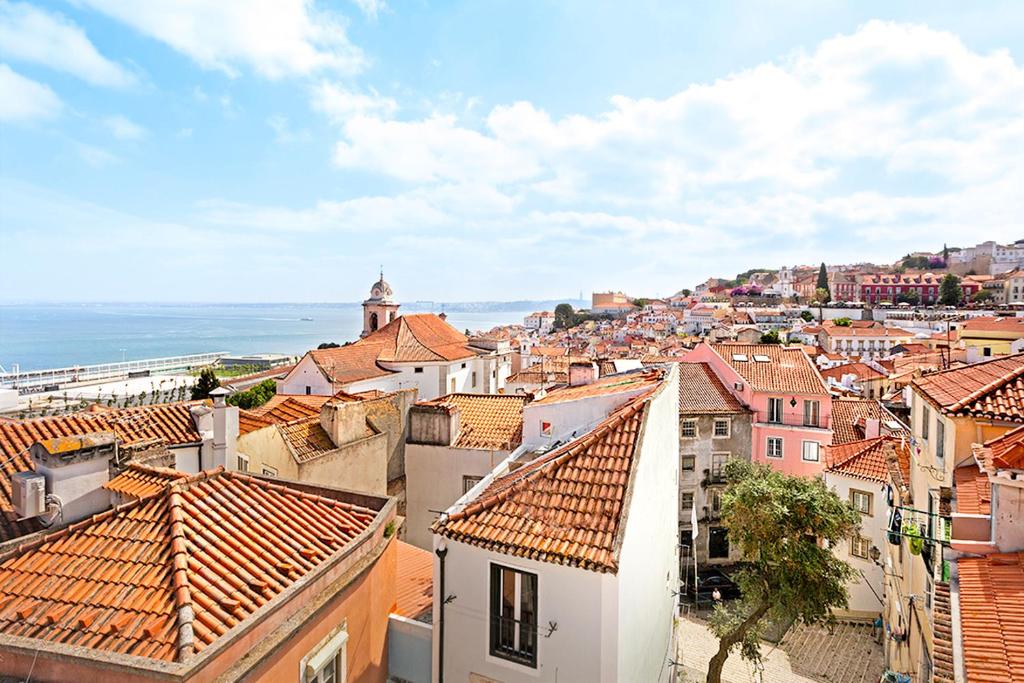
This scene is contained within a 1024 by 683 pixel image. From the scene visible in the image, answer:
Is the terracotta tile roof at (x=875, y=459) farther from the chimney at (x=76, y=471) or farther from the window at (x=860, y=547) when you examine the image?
the chimney at (x=76, y=471)

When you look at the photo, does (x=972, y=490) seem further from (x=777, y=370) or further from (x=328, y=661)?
(x=777, y=370)

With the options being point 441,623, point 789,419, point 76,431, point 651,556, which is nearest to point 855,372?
point 789,419

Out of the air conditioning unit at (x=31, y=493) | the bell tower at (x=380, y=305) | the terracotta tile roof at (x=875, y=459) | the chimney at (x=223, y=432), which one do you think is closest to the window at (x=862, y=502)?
the terracotta tile roof at (x=875, y=459)

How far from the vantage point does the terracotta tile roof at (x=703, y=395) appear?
24.2 metres

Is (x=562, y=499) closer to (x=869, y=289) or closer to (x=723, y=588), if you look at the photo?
(x=723, y=588)

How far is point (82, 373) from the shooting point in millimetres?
53844

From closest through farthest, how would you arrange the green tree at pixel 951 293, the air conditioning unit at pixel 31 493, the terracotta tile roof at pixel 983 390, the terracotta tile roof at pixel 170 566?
the terracotta tile roof at pixel 170 566 < the air conditioning unit at pixel 31 493 < the terracotta tile roof at pixel 983 390 < the green tree at pixel 951 293

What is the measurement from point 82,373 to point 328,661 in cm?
6271

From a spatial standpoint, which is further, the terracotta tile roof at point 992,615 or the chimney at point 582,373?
the chimney at point 582,373

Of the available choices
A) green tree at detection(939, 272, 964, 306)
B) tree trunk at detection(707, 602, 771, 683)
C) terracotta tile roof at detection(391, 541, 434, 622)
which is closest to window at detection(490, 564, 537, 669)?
terracotta tile roof at detection(391, 541, 434, 622)

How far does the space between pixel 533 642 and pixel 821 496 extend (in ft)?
39.5

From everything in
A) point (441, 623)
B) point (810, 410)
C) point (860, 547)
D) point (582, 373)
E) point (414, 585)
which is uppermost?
point (582, 373)

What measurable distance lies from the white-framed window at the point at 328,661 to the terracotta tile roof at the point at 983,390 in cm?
1007

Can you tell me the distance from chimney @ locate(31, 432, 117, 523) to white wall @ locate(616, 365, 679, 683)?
22.5ft
